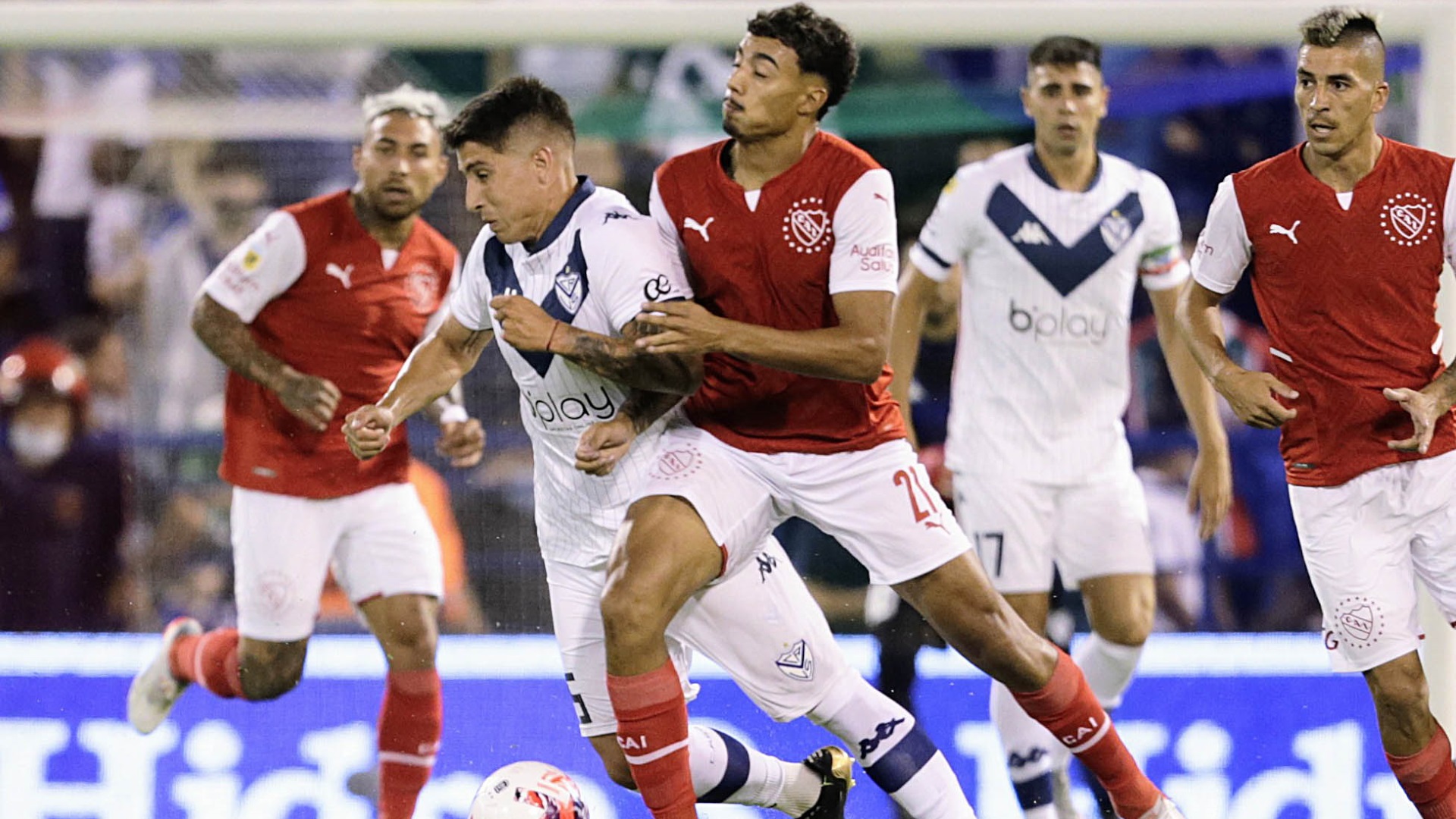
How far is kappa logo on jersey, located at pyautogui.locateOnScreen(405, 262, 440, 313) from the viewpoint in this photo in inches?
218

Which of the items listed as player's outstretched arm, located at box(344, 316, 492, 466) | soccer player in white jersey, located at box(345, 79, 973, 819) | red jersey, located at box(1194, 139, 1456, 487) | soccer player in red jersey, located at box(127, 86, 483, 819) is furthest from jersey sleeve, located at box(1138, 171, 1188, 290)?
soccer player in red jersey, located at box(127, 86, 483, 819)

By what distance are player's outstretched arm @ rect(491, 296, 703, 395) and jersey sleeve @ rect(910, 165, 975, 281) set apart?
1420mm

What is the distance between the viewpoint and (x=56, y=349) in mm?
6066

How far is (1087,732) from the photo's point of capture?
4.29 m

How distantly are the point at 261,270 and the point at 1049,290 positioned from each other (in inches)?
97.7

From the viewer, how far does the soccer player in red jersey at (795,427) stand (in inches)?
160

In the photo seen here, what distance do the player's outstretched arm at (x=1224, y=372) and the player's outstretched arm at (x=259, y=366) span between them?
2486 millimetres

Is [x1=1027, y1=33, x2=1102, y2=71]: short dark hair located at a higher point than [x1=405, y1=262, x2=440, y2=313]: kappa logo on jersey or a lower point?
higher

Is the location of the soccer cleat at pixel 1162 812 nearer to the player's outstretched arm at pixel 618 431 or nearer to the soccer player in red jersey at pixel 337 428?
the player's outstretched arm at pixel 618 431

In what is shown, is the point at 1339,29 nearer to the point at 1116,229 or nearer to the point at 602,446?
the point at 1116,229

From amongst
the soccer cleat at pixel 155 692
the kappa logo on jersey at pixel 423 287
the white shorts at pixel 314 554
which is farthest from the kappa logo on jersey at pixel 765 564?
the soccer cleat at pixel 155 692

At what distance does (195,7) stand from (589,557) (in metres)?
2.44

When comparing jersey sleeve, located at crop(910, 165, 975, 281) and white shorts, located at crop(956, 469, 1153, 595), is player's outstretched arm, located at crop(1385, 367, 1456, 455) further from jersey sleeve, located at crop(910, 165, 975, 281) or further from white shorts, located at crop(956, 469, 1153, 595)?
jersey sleeve, located at crop(910, 165, 975, 281)

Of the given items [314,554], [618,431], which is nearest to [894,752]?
[618,431]
